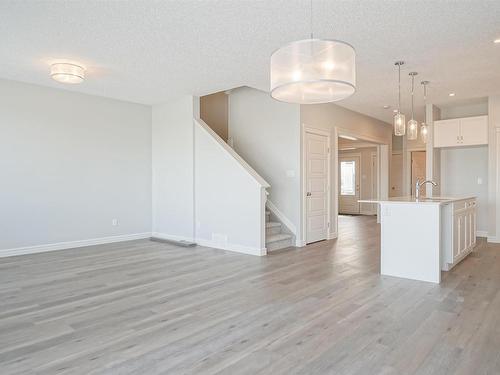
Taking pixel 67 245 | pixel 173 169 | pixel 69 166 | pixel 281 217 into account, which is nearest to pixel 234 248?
pixel 281 217

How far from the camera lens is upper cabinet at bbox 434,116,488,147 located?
638cm

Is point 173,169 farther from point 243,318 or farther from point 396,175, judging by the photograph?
point 396,175

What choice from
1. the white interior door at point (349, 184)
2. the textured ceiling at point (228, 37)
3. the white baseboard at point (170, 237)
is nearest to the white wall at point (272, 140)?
the textured ceiling at point (228, 37)

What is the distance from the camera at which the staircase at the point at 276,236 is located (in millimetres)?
5727

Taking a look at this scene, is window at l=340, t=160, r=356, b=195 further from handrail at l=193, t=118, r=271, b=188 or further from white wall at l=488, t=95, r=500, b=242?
handrail at l=193, t=118, r=271, b=188

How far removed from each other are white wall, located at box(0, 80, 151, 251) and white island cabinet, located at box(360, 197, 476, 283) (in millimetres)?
4806

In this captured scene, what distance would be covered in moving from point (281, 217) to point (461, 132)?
387 cm

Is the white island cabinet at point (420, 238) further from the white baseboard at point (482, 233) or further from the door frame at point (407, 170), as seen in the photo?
the door frame at point (407, 170)

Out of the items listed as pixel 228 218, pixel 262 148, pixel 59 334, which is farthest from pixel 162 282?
pixel 262 148

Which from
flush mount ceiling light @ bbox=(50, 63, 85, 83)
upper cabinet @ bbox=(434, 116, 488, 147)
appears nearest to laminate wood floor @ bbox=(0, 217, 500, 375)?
flush mount ceiling light @ bbox=(50, 63, 85, 83)

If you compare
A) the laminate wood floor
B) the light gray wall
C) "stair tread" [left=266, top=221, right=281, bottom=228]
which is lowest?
the laminate wood floor

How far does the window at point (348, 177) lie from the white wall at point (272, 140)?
646 cm

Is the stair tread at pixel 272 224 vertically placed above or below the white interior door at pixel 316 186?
below

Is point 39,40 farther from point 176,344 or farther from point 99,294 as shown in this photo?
point 176,344
